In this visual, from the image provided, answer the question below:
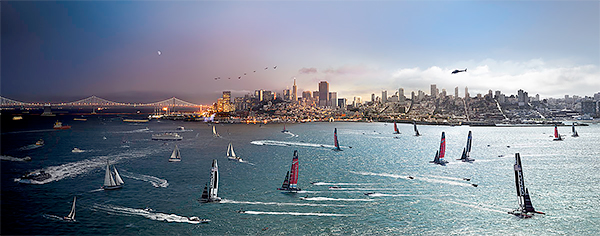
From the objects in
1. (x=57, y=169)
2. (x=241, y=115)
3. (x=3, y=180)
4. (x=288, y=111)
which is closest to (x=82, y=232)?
(x=3, y=180)

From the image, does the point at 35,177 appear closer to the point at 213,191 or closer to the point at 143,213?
the point at 143,213

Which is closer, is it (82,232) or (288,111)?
(82,232)

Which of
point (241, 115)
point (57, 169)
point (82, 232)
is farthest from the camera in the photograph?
point (241, 115)

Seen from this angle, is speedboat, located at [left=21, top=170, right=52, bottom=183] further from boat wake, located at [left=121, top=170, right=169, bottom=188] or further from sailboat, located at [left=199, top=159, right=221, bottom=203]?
sailboat, located at [left=199, top=159, right=221, bottom=203]

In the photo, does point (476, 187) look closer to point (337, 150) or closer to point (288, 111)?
point (337, 150)

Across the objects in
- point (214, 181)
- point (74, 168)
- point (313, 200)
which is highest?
point (214, 181)

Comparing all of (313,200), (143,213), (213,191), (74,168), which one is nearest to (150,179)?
(143,213)
